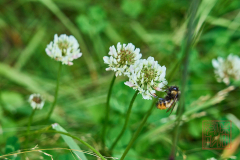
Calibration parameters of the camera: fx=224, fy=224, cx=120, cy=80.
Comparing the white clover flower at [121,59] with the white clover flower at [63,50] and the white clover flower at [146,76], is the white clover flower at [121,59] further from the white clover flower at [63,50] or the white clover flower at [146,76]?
the white clover flower at [63,50]

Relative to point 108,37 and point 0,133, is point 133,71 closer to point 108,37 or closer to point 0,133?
point 0,133

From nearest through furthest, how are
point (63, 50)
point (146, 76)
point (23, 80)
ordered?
point (146, 76) < point (63, 50) < point (23, 80)

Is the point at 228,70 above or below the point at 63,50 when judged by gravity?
above

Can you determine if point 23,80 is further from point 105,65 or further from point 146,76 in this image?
point 146,76

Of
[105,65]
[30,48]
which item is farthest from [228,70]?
[30,48]

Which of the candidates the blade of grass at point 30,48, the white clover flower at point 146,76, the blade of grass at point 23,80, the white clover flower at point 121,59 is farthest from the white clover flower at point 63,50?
the blade of grass at point 30,48

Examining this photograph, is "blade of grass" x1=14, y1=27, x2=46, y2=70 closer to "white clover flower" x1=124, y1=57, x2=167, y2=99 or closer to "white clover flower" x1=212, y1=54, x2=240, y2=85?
"white clover flower" x1=124, y1=57, x2=167, y2=99
